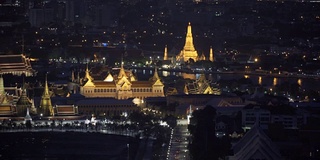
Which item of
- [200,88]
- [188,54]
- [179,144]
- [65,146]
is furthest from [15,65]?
[179,144]

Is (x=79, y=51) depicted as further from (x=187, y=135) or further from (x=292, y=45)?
(x=187, y=135)

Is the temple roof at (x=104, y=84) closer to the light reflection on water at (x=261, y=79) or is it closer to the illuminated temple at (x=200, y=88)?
the illuminated temple at (x=200, y=88)

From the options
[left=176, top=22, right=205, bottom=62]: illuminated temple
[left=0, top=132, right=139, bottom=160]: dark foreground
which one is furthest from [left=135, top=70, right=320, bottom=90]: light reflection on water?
[left=0, top=132, right=139, bottom=160]: dark foreground


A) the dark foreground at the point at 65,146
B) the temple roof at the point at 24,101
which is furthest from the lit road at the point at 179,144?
the temple roof at the point at 24,101

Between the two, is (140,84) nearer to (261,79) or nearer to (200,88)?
(200,88)

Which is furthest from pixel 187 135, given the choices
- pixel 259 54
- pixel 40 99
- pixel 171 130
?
pixel 259 54

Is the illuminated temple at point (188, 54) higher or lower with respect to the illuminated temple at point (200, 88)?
higher
